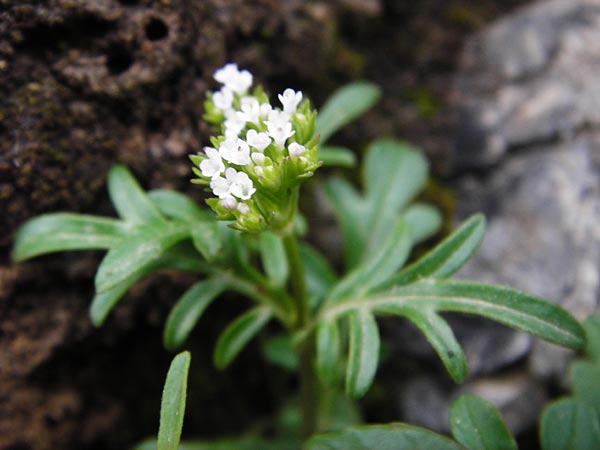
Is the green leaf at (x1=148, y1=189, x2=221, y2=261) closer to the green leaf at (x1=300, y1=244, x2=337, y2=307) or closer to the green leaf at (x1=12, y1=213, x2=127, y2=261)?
the green leaf at (x1=12, y1=213, x2=127, y2=261)

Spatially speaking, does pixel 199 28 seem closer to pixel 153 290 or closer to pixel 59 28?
pixel 59 28

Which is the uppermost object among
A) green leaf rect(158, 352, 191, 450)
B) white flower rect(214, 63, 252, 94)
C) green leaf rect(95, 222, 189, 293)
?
white flower rect(214, 63, 252, 94)

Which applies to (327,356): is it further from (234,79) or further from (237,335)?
(234,79)

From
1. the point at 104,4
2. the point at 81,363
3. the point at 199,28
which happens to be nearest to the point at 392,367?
the point at 81,363

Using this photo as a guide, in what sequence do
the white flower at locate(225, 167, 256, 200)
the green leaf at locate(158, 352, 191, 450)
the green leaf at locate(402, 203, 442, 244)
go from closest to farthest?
the green leaf at locate(158, 352, 191, 450) < the white flower at locate(225, 167, 256, 200) < the green leaf at locate(402, 203, 442, 244)

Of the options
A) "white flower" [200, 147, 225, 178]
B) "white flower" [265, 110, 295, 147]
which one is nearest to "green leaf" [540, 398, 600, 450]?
"white flower" [265, 110, 295, 147]
